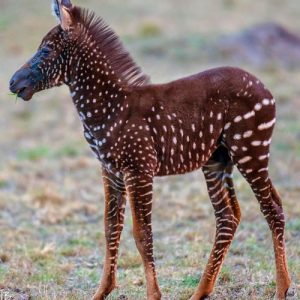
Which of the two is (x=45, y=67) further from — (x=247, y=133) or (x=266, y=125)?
(x=266, y=125)

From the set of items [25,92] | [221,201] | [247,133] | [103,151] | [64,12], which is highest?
[64,12]

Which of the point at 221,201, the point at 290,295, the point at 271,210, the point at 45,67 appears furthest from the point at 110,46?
the point at 290,295

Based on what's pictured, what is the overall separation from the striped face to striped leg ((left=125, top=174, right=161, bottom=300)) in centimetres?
124

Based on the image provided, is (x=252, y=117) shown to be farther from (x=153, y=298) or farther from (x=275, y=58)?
(x=275, y=58)

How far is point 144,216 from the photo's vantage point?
23.6 ft

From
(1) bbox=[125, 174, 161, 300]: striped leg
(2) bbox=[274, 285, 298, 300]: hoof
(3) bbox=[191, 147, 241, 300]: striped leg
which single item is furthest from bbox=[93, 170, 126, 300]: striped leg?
(2) bbox=[274, 285, 298, 300]: hoof

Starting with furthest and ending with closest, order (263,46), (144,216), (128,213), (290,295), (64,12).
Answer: (263,46)
(128,213)
(290,295)
(64,12)
(144,216)

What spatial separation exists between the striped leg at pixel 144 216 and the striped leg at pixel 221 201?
807 millimetres

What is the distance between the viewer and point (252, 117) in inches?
295

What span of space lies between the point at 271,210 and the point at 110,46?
220cm

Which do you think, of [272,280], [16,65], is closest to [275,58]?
[16,65]

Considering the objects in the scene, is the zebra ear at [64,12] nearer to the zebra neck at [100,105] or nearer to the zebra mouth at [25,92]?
the zebra neck at [100,105]

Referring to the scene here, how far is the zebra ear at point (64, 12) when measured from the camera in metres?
7.41

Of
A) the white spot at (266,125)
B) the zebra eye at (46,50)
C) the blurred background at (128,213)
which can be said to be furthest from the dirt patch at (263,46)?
the zebra eye at (46,50)
